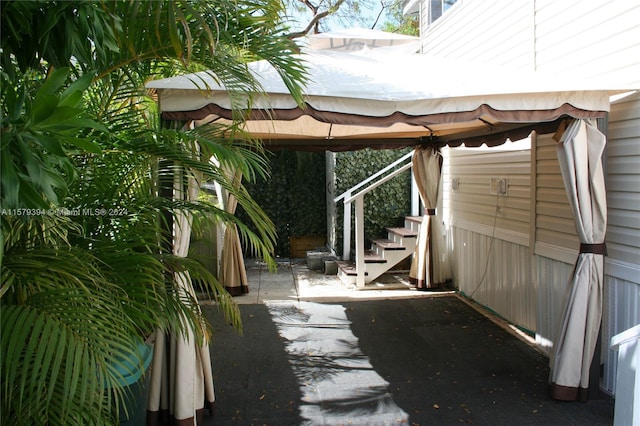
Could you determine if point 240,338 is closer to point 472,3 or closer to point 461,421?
point 461,421

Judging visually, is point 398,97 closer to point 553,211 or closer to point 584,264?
point 584,264

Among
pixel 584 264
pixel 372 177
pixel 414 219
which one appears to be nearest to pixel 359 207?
pixel 372 177

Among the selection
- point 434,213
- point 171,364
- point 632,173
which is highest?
point 632,173

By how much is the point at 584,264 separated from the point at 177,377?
2.99 m

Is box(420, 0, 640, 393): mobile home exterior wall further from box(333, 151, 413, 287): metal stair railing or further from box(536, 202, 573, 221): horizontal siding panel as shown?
box(333, 151, 413, 287): metal stair railing

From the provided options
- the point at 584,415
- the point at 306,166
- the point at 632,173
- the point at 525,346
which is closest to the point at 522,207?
the point at 525,346

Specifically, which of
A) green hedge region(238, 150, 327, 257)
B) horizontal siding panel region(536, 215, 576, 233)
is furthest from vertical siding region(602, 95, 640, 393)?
green hedge region(238, 150, 327, 257)

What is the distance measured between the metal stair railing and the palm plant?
5.17m

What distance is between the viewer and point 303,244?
11086mm

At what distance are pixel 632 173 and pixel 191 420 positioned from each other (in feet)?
11.6

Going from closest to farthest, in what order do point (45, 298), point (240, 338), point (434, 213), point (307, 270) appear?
point (45, 298), point (240, 338), point (434, 213), point (307, 270)

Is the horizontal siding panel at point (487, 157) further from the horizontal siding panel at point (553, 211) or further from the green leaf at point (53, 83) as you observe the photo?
the green leaf at point (53, 83)

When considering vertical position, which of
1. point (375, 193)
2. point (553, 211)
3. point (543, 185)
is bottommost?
point (553, 211)

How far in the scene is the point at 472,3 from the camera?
284 inches
